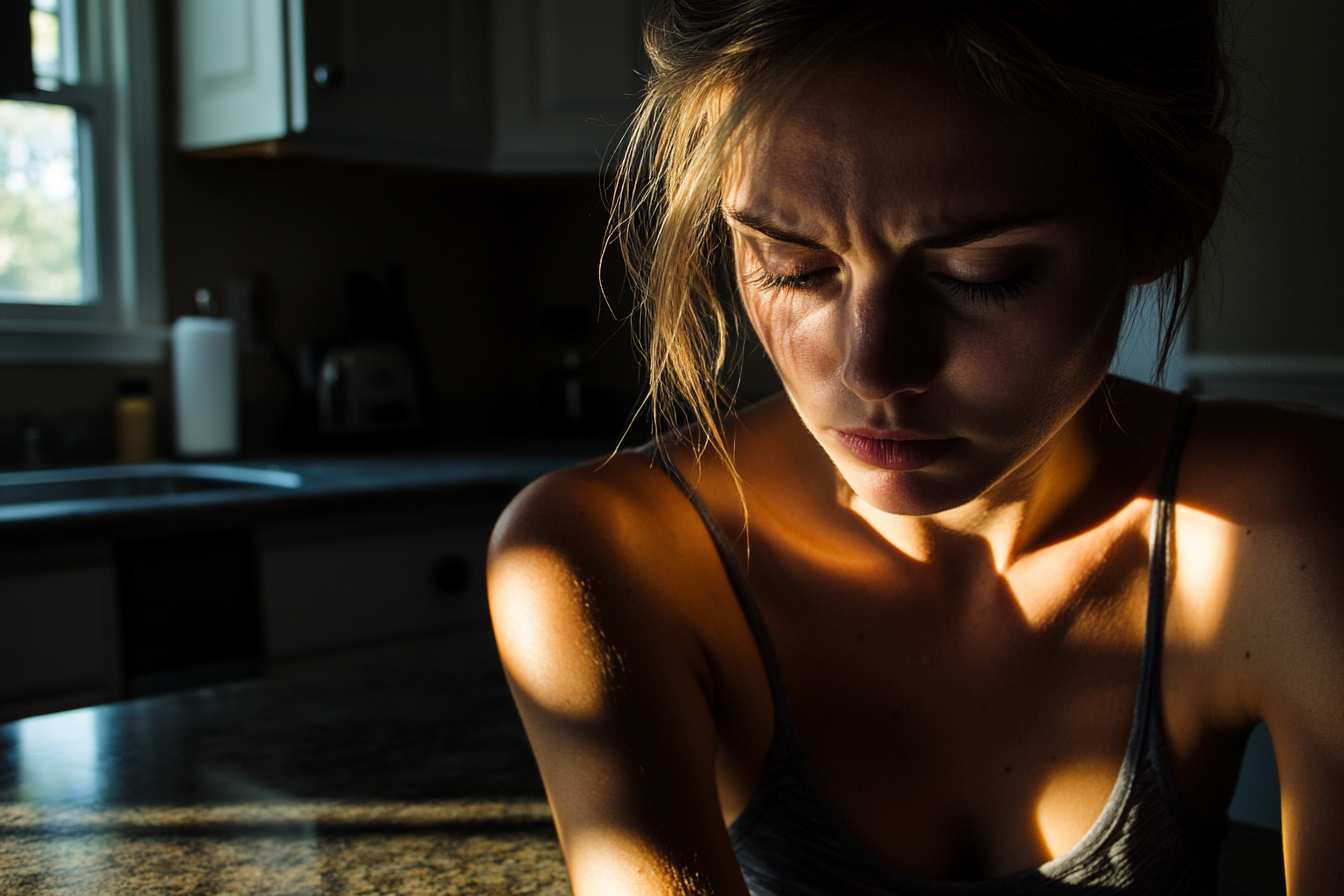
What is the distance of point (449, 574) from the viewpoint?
2109mm

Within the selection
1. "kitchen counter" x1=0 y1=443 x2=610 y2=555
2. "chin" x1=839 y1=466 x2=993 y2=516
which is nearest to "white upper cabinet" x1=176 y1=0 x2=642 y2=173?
"kitchen counter" x1=0 y1=443 x2=610 y2=555

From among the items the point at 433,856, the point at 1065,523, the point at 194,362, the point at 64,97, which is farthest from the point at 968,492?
the point at 64,97

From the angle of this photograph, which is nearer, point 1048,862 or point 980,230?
point 980,230

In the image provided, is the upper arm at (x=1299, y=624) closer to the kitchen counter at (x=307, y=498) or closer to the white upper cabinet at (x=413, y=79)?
the kitchen counter at (x=307, y=498)

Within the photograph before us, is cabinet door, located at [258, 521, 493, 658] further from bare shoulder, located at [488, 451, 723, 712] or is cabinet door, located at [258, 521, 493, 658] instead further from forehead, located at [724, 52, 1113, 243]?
forehead, located at [724, 52, 1113, 243]

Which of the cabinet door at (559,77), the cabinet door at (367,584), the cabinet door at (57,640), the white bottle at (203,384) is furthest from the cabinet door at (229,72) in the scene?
the cabinet door at (57,640)

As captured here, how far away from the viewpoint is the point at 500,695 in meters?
0.80

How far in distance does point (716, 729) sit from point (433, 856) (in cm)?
18

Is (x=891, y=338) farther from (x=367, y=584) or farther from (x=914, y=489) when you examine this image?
(x=367, y=584)

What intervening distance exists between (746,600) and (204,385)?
2.01 m

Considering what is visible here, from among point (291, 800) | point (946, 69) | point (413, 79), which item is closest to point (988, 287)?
point (946, 69)

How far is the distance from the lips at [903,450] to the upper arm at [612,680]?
5.5 inches

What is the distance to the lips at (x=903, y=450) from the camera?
571 mm

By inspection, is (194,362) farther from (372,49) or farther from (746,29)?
(746,29)
